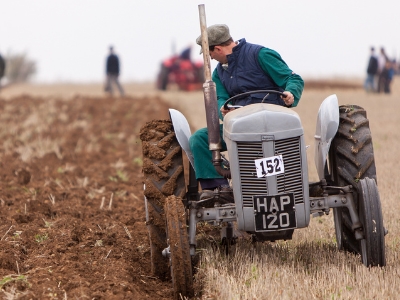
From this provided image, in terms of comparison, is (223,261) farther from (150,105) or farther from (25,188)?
(150,105)

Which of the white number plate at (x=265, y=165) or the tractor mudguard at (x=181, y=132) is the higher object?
the tractor mudguard at (x=181, y=132)

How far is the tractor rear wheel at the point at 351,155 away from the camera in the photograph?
18.7ft

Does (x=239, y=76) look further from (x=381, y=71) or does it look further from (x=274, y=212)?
(x=381, y=71)

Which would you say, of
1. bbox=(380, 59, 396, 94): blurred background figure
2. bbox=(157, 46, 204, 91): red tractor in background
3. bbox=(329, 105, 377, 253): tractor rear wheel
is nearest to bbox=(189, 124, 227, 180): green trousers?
bbox=(329, 105, 377, 253): tractor rear wheel

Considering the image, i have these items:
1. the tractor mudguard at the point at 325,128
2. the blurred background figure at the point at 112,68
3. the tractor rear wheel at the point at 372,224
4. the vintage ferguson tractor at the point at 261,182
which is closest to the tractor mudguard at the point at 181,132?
the vintage ferguson tractor at the point at 261,182

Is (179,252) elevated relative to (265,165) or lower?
lower

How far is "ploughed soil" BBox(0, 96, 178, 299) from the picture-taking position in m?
5.29

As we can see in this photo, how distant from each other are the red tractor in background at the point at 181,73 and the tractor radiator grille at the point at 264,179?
26.7 metres

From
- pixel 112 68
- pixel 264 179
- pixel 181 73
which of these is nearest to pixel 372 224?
pixel 264 179

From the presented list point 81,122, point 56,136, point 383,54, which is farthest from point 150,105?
point 383,54

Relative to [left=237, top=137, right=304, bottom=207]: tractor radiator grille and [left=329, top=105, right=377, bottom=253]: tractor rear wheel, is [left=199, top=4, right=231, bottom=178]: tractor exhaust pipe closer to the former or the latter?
[left=237, top=137, right=304, bottom=207]: tractor radiator grille

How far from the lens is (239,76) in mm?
6031

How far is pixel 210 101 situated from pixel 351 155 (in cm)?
115

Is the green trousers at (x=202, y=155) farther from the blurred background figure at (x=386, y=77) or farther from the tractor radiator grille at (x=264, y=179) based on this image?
the blurred background figure at (x=386, y=77)
